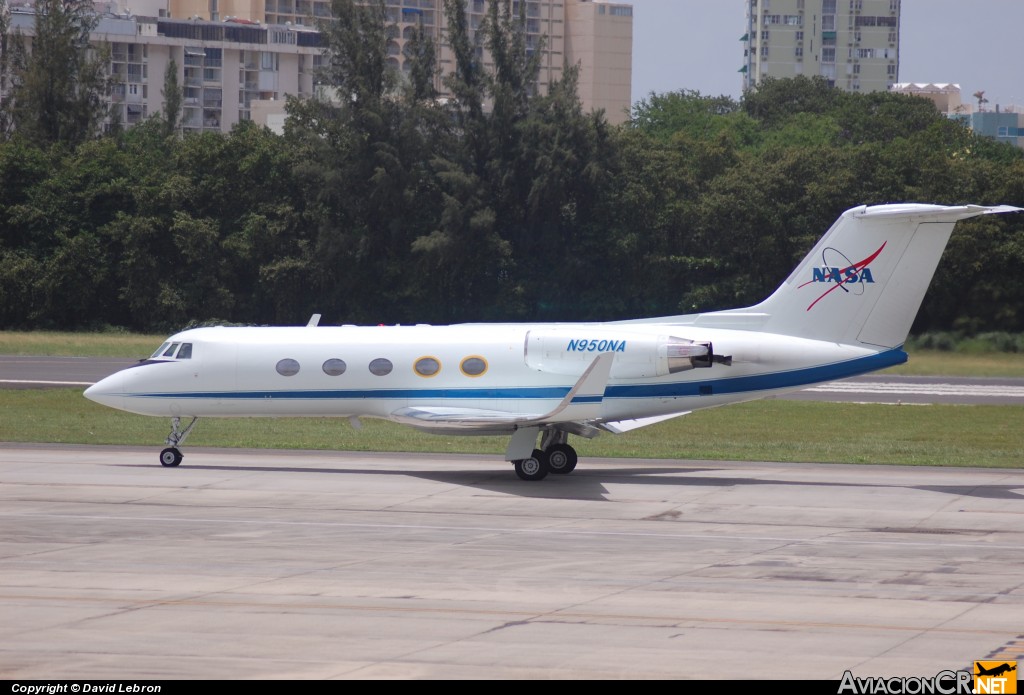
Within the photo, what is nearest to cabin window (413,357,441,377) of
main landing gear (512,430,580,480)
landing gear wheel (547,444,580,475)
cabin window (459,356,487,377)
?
cabin window (459,356,487,377)

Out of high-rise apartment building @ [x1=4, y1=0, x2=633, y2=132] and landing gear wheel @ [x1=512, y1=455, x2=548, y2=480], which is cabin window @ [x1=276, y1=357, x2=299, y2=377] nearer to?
landing gear wheel @ [x1=512, y1=455, x2=548, y2=480]

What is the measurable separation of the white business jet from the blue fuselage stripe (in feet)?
0.08

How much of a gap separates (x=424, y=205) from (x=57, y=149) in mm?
21817

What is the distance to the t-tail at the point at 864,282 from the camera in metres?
24.7

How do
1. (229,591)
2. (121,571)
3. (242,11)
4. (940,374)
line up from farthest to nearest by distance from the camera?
(242,11) → (940,374) → (121,571) → (229,591)

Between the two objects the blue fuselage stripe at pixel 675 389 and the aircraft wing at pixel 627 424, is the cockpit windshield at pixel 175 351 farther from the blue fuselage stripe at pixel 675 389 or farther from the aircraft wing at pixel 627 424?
the aircraft wing at pixel 627 424

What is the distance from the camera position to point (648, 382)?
25203mm

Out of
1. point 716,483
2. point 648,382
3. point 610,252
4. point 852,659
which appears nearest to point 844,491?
point 716,483

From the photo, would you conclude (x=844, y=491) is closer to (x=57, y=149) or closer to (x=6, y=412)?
(x=6, y=412)

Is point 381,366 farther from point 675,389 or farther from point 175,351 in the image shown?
point 675,389

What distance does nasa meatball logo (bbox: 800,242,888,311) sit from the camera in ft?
81.9

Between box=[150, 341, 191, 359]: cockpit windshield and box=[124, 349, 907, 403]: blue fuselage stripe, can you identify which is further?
box=[150, 341, 191, 359]: cockpit windshield

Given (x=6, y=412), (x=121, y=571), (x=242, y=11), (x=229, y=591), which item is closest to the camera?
(x=229, y=591)

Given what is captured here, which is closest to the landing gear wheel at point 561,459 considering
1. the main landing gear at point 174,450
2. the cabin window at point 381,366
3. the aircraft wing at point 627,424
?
the aircraft wing at point 627,424
